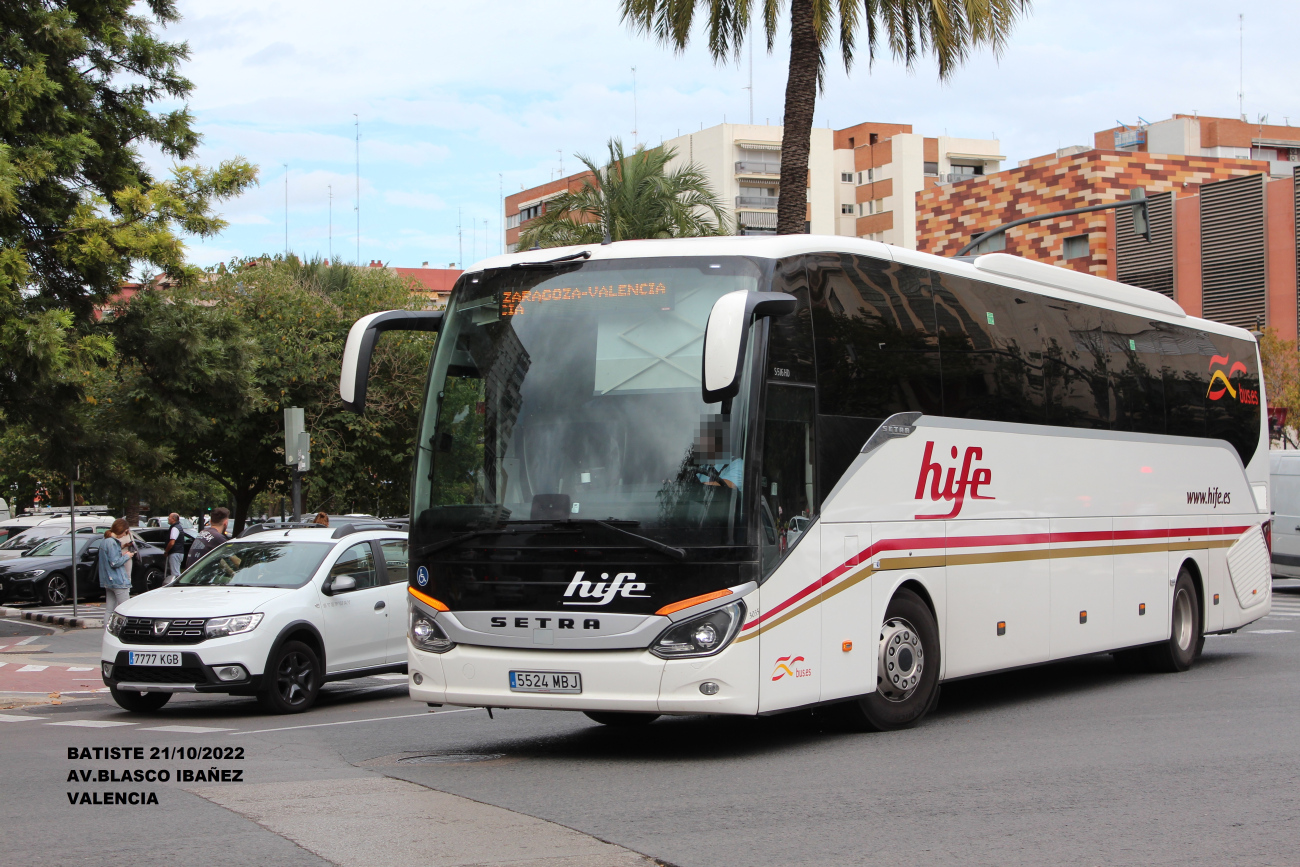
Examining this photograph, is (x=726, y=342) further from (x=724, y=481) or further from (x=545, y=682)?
(x=545, y=682)

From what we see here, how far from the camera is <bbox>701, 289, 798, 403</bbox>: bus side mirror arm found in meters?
7.64

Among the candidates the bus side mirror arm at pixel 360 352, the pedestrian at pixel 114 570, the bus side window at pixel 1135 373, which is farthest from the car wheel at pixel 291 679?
the bus side window at pixel 1135 373

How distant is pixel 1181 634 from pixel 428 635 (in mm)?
8599

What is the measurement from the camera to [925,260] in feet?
35.7

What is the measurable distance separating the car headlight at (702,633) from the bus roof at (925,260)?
2.37 m

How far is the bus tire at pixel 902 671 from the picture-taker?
32.4 ft

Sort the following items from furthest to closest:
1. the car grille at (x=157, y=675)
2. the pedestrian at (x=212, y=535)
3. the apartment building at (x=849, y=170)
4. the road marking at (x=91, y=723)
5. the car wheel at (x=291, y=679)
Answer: the apartment building at (x=849, y=170), the pedestrian at (x=212, y=535), the car wheel at (x=291, y=679), the car grille at (x=157, y=675), the road marking at (x=91, y=723)

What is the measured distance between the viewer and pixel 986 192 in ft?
202

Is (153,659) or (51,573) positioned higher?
(153,659)

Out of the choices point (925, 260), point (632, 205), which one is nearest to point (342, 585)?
point (925, 260)

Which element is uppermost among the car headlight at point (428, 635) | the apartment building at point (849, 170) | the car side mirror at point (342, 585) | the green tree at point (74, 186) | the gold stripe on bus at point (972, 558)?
the apartment building at point (849, 170)

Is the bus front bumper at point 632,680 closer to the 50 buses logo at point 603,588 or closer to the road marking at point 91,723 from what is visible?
the 50 buses logo at point 603,588

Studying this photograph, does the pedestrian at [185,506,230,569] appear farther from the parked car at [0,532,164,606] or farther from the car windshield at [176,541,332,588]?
the parked car at [0,532,164,606]

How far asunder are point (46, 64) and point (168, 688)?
41.7ft
